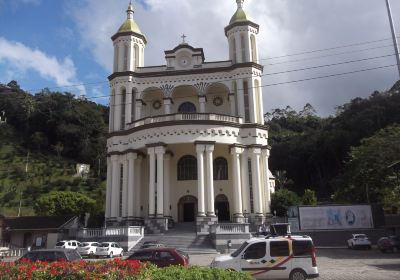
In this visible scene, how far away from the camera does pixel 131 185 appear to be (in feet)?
123

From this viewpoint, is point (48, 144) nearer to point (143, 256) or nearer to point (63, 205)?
point (63, 205)

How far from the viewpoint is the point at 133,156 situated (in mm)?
38188

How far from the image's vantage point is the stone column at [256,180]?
36.6 m

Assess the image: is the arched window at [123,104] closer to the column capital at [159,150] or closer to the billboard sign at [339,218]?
the column capital at [159,150]

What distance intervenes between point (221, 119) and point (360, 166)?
43.4ft

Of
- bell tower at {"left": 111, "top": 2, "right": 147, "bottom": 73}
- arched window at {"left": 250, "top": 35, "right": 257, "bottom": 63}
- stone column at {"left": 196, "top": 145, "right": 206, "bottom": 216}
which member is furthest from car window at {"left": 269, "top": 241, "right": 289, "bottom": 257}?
bell tower at {"left": 111, "top": 2, "right": 147, "bottom": 73}

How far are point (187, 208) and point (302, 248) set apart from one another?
85.5ft

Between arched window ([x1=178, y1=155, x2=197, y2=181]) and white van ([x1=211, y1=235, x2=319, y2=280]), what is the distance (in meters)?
25.5

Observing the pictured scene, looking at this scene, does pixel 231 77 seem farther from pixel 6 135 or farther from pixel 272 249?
pixel 6 135

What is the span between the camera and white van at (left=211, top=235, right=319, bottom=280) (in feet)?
46.4

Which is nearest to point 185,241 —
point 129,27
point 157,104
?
point 157,104

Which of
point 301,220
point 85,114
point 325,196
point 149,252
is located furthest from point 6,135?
point 149,252

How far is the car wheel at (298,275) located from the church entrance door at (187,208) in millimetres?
25598

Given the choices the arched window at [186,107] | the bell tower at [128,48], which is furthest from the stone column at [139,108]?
the arched window at [186,107]
